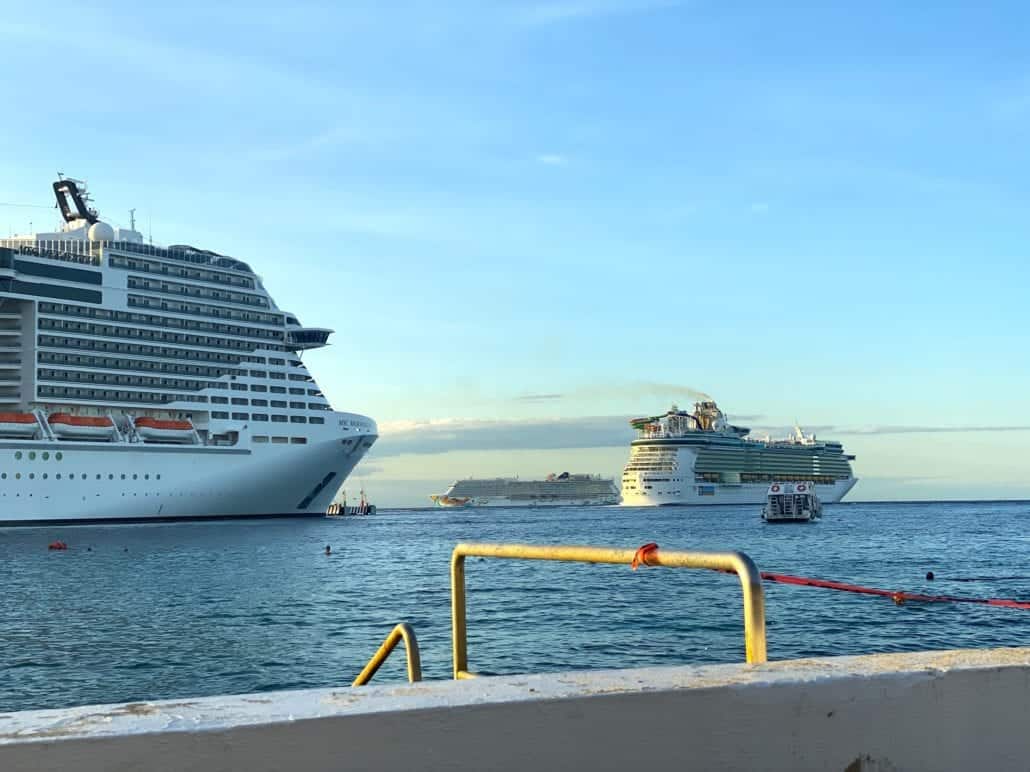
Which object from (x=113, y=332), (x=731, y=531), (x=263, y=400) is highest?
(x=113, y=332)

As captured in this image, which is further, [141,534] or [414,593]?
[141,534]

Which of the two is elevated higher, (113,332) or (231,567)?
(113,332)

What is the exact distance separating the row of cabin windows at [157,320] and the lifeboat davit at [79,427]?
8882mm

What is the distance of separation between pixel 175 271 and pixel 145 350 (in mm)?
7885

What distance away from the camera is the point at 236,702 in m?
2.11

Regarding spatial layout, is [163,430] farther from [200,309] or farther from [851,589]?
[851,589]

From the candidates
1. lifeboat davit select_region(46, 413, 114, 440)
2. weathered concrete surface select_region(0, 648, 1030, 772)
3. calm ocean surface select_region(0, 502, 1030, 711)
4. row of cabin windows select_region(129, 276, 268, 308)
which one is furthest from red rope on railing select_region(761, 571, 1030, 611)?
row of cabin windows select_region(129, 276, 268, 308)

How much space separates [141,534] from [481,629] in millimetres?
49204

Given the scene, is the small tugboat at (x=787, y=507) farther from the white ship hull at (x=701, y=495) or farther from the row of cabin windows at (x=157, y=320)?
the row of cabin windows at (x=157, y=320)

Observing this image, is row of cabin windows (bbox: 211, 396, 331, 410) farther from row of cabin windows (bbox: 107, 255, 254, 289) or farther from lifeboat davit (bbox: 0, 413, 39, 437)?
lifeboat davit (bbox: 0, 413, 39, 437)

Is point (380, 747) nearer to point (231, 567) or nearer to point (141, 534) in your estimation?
point (231, 567)

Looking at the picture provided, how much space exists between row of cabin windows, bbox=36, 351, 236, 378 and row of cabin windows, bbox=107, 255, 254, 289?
7.71m

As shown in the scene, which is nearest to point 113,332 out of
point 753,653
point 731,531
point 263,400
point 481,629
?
point 263,400

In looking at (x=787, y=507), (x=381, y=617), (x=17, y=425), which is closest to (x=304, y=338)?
(x=17, y=425)
